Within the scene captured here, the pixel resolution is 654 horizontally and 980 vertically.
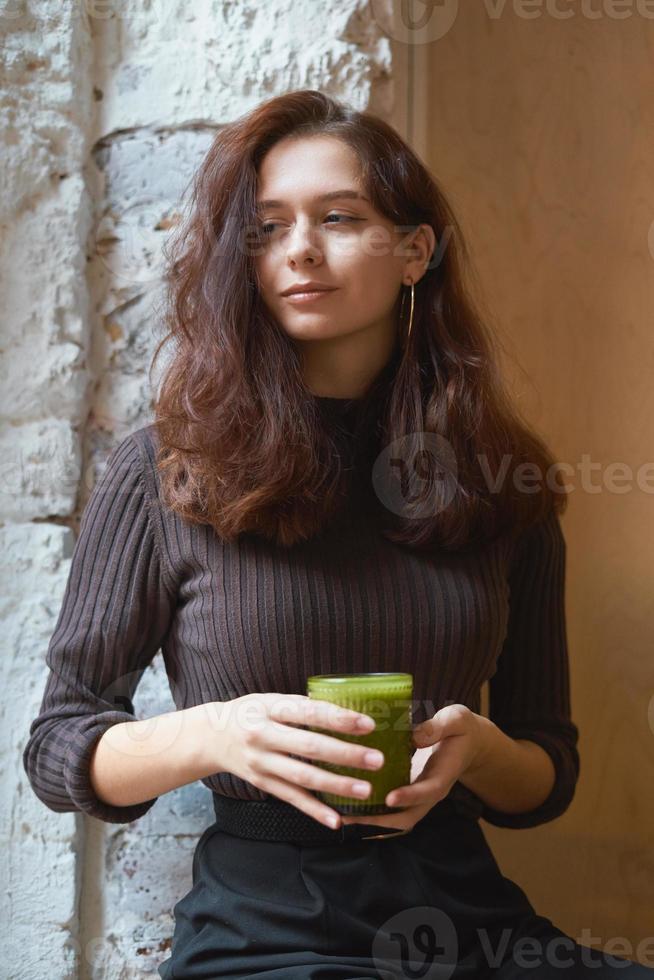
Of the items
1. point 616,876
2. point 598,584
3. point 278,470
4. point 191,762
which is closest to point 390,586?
point 278,470

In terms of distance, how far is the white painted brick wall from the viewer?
54.1 inches

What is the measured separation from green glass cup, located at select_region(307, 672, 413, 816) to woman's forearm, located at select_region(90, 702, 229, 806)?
0.17 metres

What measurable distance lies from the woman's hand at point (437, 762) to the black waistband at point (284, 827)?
4.1 inches

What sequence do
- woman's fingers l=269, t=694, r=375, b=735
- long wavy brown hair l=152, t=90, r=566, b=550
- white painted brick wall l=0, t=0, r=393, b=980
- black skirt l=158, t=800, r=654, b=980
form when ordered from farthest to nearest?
white painted brick wall l=0, t=0, r=393, b=980
long wavy brown hair l=152, t=90, r=566, b=550
black skirt l=158, t=800, r=654, b=980
woman's fingers l=269, t=694, r=375, b=735

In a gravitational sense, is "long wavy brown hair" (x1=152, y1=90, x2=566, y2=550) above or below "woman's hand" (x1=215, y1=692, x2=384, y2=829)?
above

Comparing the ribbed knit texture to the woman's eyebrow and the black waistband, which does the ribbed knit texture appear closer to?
the black waistband

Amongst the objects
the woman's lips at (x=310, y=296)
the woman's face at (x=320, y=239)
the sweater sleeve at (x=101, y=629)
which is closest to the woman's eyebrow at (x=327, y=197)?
the woman's face at (x=320, y=239)

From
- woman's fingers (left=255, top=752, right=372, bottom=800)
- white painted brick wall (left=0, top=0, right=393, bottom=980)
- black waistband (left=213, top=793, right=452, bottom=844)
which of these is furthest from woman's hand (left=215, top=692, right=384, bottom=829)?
white painted brick wall (left=0, top=0, right=393, bottom=980)

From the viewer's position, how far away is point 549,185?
177cm

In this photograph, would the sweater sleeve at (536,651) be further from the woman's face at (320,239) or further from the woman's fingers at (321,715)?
the woman's fingers at (321,715)

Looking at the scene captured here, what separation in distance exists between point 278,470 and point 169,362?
262 mm

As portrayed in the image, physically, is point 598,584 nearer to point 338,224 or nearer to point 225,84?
point 338,224

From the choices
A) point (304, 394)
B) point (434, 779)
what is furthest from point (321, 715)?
point (304, 394)

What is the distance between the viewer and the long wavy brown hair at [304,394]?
120 centimetres
